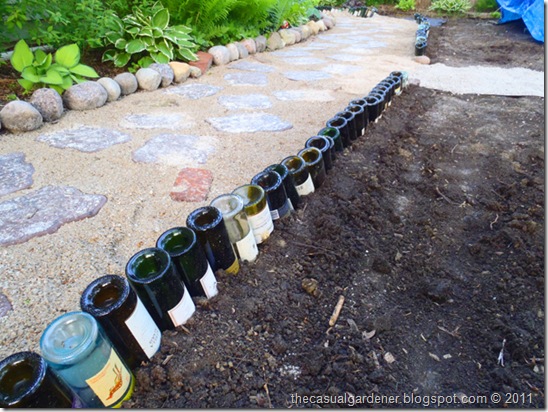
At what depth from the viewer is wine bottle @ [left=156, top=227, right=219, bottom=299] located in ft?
3.86

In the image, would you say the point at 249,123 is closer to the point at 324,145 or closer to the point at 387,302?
the point at 324,145

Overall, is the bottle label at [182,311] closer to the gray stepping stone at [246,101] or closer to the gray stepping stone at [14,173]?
the gray stepping stone at [14,173]

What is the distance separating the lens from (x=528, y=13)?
6094mm

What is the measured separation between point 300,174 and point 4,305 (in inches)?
53.6

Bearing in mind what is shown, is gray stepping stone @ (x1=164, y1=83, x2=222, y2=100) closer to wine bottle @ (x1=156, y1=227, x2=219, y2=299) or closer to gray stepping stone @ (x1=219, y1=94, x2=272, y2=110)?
gray stepping stone @ (x1=219, y1=94, x2=272, y2=110)

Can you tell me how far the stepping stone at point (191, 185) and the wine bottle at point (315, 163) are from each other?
1.85 ft

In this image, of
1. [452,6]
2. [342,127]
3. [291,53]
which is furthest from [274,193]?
[452,6]

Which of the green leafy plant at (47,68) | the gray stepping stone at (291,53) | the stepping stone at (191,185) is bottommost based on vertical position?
the stepping stone at (191,185)

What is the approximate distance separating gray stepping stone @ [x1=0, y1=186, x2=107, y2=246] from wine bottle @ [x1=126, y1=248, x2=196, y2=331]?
2.59ft

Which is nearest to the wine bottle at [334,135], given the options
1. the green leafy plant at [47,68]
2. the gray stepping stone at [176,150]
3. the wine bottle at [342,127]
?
the wine bottle at [342,127]

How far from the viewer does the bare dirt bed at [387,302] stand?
105cm

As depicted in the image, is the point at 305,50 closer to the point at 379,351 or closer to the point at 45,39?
the point at 45,39

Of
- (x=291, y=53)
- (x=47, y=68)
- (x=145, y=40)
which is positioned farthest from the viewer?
(x=291, y=53)

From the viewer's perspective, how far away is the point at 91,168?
2.12 metres
